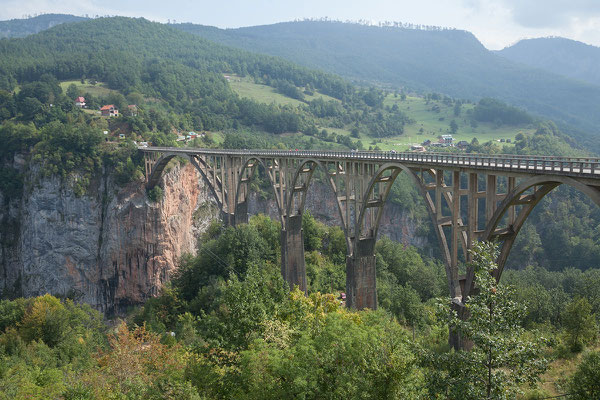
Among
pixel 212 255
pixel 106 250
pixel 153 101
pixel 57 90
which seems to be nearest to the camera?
pixel 212 255

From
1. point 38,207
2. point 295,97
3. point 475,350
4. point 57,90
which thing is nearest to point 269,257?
point 475,350

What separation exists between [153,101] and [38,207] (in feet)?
193

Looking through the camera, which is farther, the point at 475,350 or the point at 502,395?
the point at 475,350

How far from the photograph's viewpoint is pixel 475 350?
47.3ft

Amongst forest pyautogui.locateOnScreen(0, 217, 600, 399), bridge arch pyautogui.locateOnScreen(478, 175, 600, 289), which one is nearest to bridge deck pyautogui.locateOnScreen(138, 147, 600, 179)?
bridge arch pyautogui.locateOnScreen(478, 175, 600, 289)

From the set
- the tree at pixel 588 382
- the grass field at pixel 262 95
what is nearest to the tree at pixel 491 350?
the tree at pixel 588 382

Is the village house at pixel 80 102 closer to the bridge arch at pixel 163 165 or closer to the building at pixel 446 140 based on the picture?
the bridge arch at pixel 163 165

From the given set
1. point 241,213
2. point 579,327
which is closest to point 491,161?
point 579,327

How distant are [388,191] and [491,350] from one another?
863 inches

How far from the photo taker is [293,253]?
48781 mm

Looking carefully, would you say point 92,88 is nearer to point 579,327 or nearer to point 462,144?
point 462,144

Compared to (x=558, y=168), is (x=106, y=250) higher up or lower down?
lower down

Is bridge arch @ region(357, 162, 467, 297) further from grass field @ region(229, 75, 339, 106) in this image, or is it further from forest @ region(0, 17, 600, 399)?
grass field @ region(229, 75, 339, 106)

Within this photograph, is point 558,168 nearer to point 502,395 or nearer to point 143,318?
point 502,395
